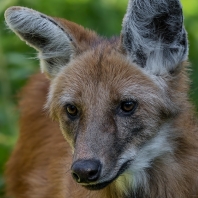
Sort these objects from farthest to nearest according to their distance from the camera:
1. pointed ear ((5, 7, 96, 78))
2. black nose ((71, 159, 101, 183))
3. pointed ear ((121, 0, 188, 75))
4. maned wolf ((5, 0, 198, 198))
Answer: pointed ear ((5, 7, 96, 78))
pointed ear ((121, 0, 188, 75))
maned wolf ((5, 0, 198, 198))
black nose ((71, 159, 101, 183))

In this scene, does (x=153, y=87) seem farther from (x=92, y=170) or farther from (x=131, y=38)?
(x=92, y=170)

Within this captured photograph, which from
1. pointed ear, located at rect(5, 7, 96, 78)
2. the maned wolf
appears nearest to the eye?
the maned wolf

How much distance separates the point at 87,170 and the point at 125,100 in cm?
50

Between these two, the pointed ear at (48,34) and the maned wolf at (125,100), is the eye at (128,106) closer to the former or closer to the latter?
the maned wolf at (125,100)

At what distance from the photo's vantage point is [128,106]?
4.73 meters

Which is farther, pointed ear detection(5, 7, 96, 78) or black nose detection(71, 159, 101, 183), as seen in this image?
pointed ear detection(5, 7, 96, 78)

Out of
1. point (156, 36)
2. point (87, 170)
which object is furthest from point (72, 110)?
point (156, 36)

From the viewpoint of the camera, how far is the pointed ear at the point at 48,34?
16.6ft

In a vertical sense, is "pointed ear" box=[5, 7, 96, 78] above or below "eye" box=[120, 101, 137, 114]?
above

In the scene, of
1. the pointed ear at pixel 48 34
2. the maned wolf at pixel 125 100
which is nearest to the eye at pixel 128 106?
the maned wolf at pixel 125 100

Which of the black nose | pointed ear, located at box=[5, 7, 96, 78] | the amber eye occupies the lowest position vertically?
the black nose

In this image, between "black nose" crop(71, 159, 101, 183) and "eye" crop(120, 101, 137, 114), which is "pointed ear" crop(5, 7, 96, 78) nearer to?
"eye" crop(120, 101, 137, 114)

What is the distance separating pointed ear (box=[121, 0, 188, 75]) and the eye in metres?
0.29

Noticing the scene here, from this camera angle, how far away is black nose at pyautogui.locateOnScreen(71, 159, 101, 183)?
449 centimetres
